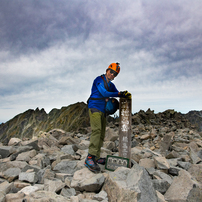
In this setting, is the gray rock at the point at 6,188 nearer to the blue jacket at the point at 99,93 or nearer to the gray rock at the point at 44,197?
the gray rock at the point at 44,197

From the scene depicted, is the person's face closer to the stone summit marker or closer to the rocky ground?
the stone summit marker

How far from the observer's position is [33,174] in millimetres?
4746

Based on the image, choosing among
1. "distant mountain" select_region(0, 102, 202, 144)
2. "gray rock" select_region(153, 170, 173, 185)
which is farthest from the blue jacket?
"distant mountain" select_region(0, 102, 202, 144)

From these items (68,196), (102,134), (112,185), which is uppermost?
(102,134)

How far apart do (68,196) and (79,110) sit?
44.6 feet

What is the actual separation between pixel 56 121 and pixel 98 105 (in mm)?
12954

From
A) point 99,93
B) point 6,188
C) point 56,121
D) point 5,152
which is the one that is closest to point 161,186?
point 99,93

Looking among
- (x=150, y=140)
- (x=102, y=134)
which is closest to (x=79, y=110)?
(x=150, y=140)

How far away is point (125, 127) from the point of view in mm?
5703

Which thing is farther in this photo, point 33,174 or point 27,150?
point 27,150

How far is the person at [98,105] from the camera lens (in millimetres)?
5250

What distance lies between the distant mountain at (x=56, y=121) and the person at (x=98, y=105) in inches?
394

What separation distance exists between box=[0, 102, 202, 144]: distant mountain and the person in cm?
1000

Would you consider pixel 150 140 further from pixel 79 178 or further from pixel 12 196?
pixel 12 196
